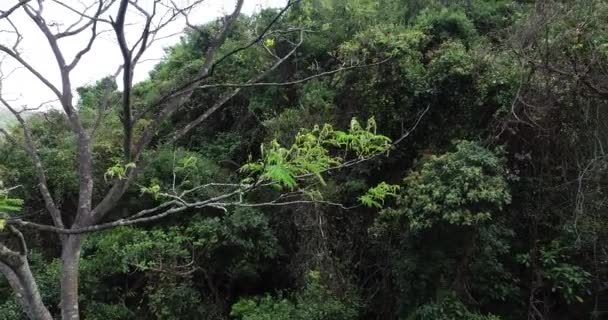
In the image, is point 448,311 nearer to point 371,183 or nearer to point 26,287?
point 371,183

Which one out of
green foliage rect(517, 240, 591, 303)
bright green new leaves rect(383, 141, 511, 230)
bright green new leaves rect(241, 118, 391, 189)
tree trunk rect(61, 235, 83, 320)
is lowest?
green foliage rect(517, 240, 591, 303)

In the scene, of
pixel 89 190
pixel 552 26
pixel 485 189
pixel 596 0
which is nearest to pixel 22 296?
pixel 89 190

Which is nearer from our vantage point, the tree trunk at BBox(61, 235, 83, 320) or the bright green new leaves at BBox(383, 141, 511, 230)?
the tree trunk at BBox(61, 235, 83, 320)

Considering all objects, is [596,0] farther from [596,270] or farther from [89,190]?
[89,190]

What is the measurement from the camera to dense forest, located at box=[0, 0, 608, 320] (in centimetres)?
550

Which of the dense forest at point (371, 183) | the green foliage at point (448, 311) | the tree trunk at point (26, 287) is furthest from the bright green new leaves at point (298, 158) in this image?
the green foliage at point (448, 311)

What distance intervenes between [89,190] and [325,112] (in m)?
3.89

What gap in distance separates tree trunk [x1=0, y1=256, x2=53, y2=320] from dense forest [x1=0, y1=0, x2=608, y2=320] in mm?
21

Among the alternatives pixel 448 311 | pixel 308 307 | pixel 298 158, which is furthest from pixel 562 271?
pixel 298 158

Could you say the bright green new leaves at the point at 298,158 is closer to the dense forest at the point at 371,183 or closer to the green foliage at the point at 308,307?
the dense forest at the point at 371,183

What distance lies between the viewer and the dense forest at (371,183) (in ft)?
18.0

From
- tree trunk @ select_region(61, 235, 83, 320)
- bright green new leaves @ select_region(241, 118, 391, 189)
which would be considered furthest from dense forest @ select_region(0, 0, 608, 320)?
bright green new leaves @ select_region(241, 118, 391, 189)

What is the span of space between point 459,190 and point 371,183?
2.20 meters

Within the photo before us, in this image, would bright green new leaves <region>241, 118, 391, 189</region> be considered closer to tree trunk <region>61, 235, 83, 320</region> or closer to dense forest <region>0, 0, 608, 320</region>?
dense forest <region>0, 0, 608, 320</region>
